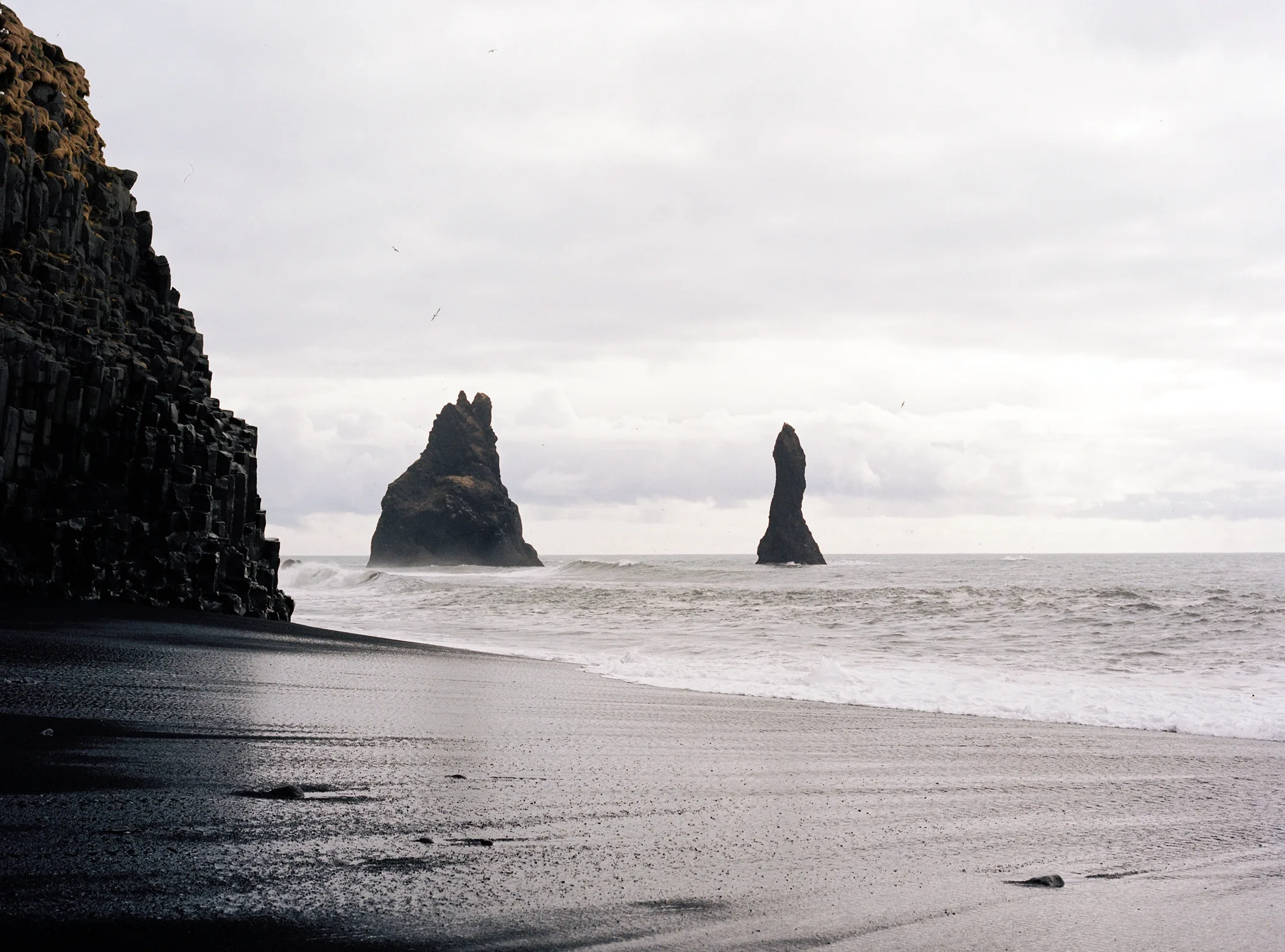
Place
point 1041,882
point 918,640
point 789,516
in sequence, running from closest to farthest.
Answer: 1. point 1041,882
2. point 918,640
3. point 789,516

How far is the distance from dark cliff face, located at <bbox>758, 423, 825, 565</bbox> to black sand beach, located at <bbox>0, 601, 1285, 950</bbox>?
106983 mm

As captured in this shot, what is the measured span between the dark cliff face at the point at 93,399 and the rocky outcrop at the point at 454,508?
8431 centimetres

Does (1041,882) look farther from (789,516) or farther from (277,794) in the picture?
(789,516)

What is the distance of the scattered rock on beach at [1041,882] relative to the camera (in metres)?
5.02

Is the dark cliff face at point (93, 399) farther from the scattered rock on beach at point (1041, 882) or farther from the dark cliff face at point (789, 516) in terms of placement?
the dark cliff face at point (789, 516)

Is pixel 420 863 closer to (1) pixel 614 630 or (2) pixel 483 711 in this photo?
(2) pixel 483 711

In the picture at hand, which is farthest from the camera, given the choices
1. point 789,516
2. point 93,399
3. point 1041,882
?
point 789,516

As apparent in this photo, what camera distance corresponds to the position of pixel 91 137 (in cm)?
2553

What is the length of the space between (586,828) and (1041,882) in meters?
2.46

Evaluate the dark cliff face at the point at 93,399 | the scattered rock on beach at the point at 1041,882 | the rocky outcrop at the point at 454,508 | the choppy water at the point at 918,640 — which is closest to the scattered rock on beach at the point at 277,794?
the scattered rock on beach at the point at 1041,882

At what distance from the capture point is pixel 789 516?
387 ft

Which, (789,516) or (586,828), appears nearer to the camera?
(586,828)

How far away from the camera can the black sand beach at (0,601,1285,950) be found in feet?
13.0

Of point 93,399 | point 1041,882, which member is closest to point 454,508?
point 93,399
